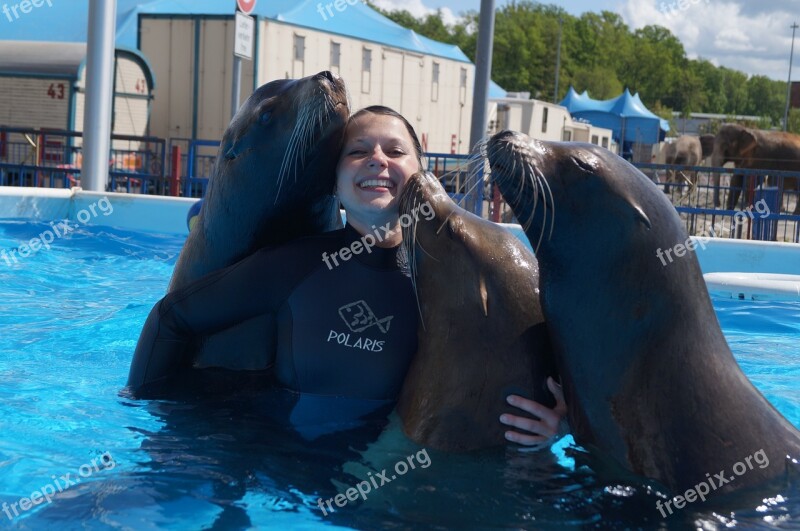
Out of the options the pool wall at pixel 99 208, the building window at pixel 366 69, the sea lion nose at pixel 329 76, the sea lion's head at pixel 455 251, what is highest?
the building window at pixel 366 69

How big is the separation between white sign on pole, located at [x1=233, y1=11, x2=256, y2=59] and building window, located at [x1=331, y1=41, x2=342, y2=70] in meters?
9.54

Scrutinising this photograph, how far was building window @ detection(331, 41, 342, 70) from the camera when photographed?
18.5 metres

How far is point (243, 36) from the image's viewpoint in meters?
8.90

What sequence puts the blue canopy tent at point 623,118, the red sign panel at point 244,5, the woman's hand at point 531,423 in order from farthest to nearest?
the blue canopy tent at point 623,118, the red sign panel at point 244,5, the woman's hand at point 531,423

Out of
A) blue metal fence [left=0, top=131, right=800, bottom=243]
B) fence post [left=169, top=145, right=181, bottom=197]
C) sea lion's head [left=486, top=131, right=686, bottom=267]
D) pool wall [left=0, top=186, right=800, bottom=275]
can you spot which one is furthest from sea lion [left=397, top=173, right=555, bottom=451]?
fence post [left=169, top=145, right=181, bottom=197]

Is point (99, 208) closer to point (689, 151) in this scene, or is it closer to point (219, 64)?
point (219, 64)

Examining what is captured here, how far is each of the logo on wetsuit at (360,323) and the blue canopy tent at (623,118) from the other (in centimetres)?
3507

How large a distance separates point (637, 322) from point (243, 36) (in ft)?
22.9

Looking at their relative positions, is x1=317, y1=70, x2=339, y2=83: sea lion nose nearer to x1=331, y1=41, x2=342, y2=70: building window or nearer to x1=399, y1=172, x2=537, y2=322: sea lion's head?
x1=399, y1=172, x2=537, y2=322: sea lion's head

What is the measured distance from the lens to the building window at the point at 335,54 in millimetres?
18469

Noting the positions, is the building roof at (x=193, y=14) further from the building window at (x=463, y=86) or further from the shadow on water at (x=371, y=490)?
the shadow on water at (x=371, y=490)

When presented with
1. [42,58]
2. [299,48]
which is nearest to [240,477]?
[42,58]

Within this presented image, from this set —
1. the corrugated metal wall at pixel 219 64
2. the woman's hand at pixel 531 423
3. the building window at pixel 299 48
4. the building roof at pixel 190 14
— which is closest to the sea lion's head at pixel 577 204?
the woman's hand at pixel 531 423

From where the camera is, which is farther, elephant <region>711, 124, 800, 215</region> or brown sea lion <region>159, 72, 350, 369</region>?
elephant <region>711, 124, 800, 215</region>
